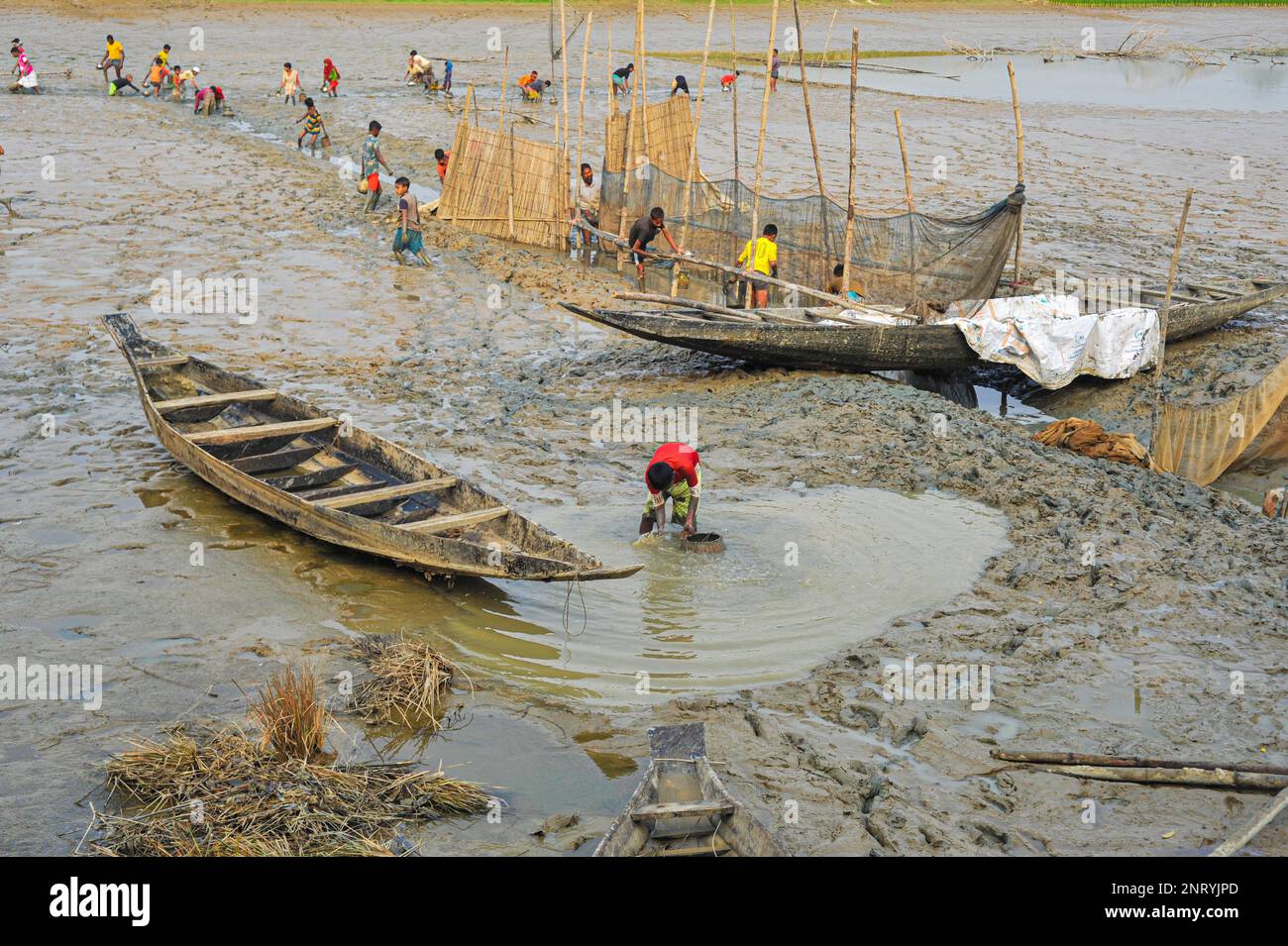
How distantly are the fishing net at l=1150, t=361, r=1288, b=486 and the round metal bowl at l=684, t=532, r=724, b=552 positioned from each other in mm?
4329

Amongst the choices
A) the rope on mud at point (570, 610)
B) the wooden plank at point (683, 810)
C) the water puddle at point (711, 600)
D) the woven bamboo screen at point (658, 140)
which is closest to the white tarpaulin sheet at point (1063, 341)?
the water puddle at point (711, 600)

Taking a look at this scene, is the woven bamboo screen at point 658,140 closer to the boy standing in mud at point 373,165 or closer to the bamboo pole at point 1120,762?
the boy standing in mud at point 373,165

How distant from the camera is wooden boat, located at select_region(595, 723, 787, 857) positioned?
15.3ft

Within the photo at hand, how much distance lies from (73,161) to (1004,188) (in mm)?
15752

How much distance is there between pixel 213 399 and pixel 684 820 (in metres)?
6.01

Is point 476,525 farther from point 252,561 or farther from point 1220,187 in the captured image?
point 1220,187

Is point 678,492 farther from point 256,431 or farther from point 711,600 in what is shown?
point 256,431

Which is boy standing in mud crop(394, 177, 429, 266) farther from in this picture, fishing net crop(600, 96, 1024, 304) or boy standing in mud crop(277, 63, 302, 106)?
boy standing in mud crop(277, 63, 302, 106)

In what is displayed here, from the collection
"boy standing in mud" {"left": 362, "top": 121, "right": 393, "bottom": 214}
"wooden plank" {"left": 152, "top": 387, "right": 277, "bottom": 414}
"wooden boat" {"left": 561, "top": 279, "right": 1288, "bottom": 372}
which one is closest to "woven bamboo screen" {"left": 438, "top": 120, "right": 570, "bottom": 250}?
"boy standing in mud" {"left": 362, "top": 121, "right": 393, "bottom": 214}

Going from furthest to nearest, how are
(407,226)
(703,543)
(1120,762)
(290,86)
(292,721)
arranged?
(290,86)
(407,226)
(703,543)
(1120,762)
(292,721)

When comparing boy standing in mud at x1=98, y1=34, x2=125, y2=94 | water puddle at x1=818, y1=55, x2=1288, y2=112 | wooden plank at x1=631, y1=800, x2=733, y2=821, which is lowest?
wooden plank at x1=631, y1=800, x2=733, y2=821

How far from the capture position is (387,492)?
775 centimetres

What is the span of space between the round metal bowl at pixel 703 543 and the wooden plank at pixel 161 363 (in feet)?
16.1

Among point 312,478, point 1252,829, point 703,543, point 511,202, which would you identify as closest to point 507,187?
point 511,202
